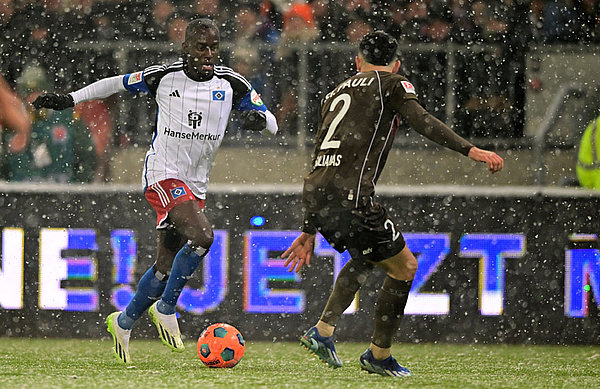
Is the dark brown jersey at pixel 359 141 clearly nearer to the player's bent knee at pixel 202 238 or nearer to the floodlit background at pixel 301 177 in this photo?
the player's bent knee at pixel 202 238

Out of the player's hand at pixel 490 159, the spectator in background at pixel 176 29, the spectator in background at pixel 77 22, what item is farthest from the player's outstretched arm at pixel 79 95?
the spectator in background at pixel 176 29

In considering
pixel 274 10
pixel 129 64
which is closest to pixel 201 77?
pixel 129 64

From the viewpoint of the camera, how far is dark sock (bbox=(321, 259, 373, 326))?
5840 millimetres

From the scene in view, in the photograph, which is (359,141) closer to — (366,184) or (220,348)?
(366,184)

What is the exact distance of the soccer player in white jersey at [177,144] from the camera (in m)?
6.45

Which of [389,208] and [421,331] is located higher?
[389,208]

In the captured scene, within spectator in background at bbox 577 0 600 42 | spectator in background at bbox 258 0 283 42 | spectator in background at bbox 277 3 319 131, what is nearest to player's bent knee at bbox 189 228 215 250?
spectator in background at bbox 277 3 319 131

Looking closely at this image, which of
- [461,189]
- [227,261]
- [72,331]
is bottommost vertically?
[72,331]

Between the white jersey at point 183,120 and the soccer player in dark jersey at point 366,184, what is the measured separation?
1.06 m

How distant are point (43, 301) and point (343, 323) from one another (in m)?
2.07

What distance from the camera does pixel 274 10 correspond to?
10055 millimetres

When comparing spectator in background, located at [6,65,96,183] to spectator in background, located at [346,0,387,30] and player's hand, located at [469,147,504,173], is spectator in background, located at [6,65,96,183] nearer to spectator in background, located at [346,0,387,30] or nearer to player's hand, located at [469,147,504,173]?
spectator in background, located at [346,0,387,30]

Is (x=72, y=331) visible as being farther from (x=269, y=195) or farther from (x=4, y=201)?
(x=269, y=195)

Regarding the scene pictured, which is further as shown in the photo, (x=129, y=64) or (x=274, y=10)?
(x=274, y=10)
